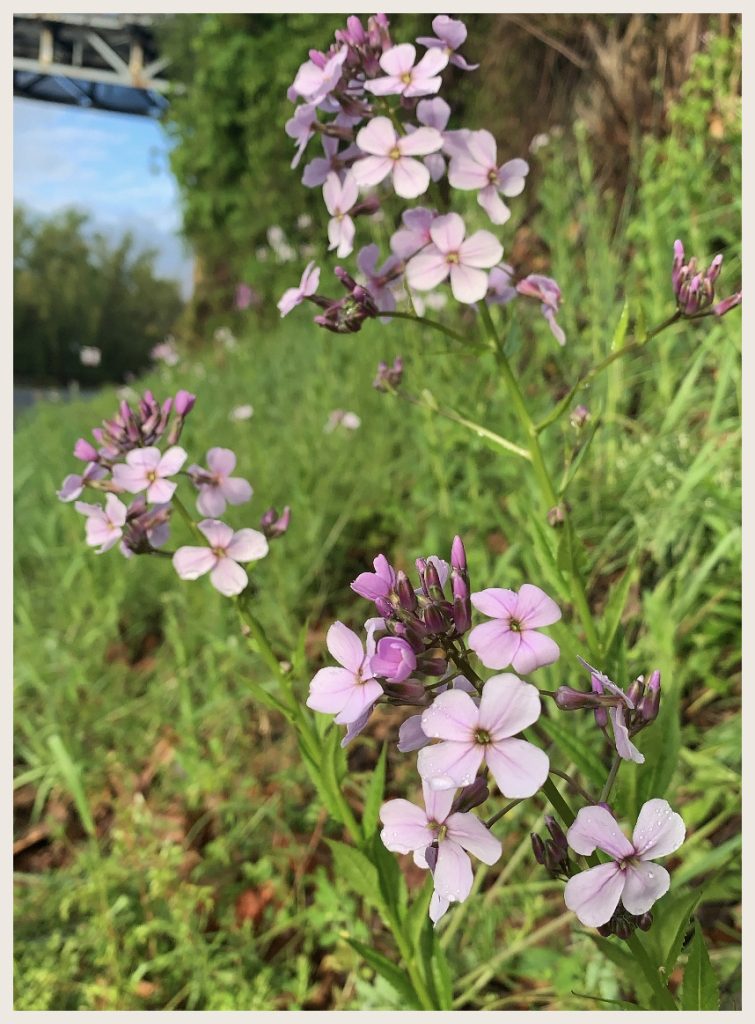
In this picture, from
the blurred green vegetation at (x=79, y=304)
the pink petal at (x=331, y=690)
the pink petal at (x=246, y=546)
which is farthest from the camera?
the blurred green vegetation at (x=79, y=304)

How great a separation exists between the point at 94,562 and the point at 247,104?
8885 millimetres

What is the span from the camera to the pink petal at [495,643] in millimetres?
794

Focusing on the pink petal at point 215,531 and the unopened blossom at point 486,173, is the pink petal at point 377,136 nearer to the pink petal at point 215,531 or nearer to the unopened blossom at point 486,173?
the unopened blossom at point 486,173

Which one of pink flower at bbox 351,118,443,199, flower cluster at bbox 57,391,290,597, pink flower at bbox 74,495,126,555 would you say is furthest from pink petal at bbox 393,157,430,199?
pink flower at bbox 74,495,126,555

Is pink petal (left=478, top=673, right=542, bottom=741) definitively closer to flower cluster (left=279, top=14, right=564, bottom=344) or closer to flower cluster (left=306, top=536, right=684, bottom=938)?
flower cluster (left=306, top=536, right=684, bottom=938)

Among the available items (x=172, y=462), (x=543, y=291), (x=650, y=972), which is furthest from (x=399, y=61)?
(x=650, y=972)

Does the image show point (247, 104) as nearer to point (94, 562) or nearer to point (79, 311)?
point (79, 311)

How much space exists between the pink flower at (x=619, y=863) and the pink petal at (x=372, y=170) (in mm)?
1042

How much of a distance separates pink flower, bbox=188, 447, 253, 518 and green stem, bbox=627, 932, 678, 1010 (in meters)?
0.95

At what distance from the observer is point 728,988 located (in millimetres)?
1464

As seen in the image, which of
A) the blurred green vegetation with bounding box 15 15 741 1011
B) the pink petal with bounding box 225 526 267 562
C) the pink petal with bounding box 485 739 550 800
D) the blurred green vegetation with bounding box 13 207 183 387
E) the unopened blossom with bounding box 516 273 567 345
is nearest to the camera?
the pink petal with bounding box 485 739 550 800

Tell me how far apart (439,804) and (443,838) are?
4 centimetres

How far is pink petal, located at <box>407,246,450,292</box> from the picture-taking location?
1.37m

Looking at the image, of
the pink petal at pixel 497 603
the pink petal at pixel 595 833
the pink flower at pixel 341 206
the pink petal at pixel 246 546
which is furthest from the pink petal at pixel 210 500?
the pink petal at pixel 595 833
